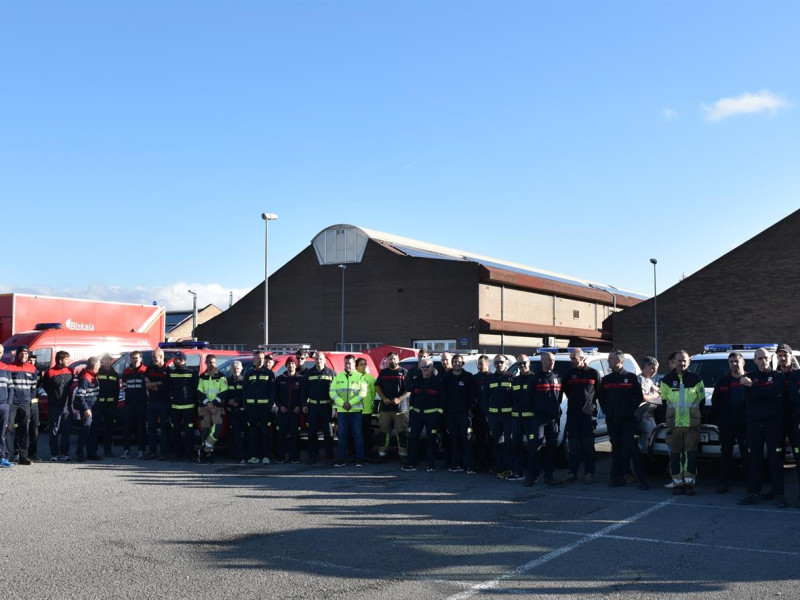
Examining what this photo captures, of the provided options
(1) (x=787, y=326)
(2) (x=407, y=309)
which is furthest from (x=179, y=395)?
(2) (x=407, y=309)

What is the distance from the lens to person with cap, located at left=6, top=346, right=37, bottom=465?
1282cm

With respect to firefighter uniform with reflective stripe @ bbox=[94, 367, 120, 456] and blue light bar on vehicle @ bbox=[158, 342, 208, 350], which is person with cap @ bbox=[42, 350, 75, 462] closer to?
firefighter uniform with reflective stripe @ bbox=[94, 367, 120, 456]

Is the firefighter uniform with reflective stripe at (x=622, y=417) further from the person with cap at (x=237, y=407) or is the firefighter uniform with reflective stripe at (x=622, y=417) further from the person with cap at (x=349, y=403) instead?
the person with cap at (x=237, y=407)

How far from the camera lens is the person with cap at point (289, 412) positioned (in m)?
13.5

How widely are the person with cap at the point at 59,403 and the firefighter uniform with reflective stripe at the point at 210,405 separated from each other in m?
2.27

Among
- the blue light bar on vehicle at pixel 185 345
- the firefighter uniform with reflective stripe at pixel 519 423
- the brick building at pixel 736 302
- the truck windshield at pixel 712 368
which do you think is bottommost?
the firefighter uniform with reflective stripe at pixel 519 423

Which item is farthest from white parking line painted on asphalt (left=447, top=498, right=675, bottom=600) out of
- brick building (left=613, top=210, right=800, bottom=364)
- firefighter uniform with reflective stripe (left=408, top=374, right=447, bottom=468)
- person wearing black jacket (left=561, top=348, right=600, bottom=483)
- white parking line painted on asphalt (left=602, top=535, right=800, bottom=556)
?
brick building (left=613, top=210, right=800, bottom=364)

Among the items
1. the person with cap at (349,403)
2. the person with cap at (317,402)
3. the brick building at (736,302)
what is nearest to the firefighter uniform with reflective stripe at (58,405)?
the person with cap at (317,402)

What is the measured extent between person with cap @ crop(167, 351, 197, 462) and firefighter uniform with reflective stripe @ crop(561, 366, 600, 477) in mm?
6444

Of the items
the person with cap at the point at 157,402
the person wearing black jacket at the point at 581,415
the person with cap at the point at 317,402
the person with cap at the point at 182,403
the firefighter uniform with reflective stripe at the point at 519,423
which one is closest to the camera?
the person wearing black jacket at the point at 581,415

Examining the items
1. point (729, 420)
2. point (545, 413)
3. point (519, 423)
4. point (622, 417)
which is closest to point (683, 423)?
point (729, 420)

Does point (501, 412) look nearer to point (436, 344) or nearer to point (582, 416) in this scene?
point (582, 416)

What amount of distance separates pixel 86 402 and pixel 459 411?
6486 millimetres

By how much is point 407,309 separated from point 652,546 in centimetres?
4550
